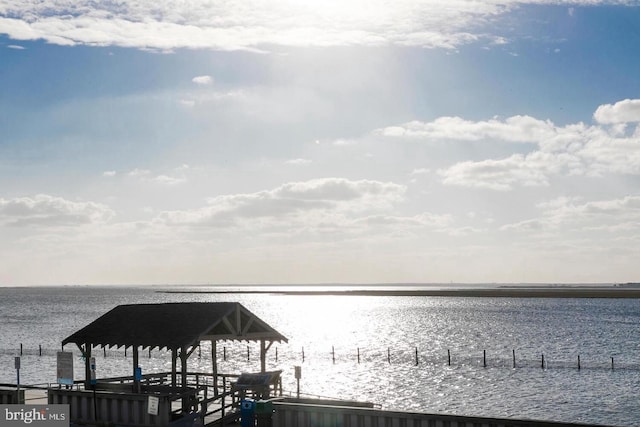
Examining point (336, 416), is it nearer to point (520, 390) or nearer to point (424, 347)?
point (520, 390)

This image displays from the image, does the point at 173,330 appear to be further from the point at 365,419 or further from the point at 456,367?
the point at 456,367

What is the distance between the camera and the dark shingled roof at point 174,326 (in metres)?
30.2

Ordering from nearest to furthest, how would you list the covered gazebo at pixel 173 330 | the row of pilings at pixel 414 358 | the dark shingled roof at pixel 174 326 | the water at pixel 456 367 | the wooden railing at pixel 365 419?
the wooden railing at pixel 365 419
the covered gazebo at pixel 173 330
the dark shingled roof at pixel 174 326
the water at pixel 456 367
the row of pilings at pixel 414 358

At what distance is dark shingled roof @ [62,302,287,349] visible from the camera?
30.2 m

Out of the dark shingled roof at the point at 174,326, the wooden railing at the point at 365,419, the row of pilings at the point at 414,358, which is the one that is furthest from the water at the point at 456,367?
the wooden railing at the point at 365,419

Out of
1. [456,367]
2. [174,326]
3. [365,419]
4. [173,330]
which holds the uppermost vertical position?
[174,326]

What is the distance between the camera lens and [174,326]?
3084cm

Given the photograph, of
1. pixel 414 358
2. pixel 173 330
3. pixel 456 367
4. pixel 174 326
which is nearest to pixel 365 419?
pixel 173 330

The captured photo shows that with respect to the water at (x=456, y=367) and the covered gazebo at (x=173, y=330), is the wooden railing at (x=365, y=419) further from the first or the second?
the water at (x=456, y=367)

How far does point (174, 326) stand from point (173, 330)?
0.36m

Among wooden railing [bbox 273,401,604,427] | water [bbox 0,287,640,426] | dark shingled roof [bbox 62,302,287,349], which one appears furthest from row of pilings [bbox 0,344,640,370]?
wooden railing [bbox 273,401,604,427]

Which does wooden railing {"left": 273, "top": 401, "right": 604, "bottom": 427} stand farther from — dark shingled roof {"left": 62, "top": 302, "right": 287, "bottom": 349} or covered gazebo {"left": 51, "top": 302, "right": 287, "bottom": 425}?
dark shingled roof {"left": 62, "top": 302, "right": 287, "bottom": 349}

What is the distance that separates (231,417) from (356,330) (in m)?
136

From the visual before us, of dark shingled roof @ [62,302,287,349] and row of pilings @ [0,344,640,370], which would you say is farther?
row of pilings @ [0,344,640,370]
